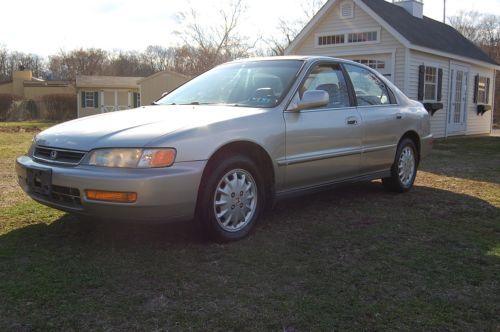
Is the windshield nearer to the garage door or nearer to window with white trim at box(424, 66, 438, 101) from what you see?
the garage door

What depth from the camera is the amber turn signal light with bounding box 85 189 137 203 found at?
3439 mm

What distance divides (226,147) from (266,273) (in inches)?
42.6

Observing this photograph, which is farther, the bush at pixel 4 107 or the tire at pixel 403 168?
the bush at pixel 4 107

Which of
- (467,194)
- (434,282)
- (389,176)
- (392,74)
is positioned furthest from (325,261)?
(392,74)

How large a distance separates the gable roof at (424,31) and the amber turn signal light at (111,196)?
12832 millimetres

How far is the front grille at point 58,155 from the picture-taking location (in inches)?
144

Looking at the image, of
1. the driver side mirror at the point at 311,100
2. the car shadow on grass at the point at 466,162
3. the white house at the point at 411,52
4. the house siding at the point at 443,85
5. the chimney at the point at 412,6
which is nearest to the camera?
the driver side mirror at the point at 311,100

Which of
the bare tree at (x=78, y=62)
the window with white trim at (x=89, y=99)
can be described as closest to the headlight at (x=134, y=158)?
the window with white trim at (x=89, y=99)

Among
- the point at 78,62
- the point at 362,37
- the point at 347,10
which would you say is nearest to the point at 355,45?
the point at 362,37

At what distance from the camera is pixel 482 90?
19.6 m

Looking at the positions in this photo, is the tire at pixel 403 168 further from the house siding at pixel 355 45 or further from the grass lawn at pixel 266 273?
the house siding at pixel 355 45

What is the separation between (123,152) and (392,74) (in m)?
13.0

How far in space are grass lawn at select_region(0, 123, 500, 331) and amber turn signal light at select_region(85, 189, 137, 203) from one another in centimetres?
45

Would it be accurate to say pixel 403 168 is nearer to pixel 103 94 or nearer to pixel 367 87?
pixel 367 87
